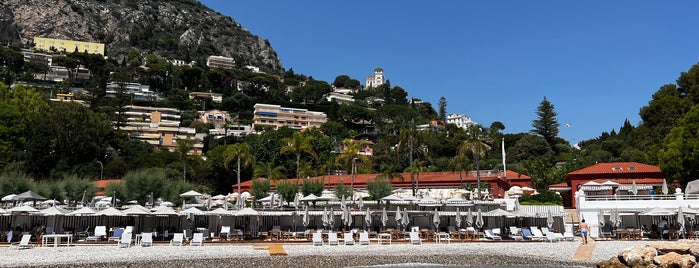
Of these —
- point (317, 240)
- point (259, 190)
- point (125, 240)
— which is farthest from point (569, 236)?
point (259, 190)

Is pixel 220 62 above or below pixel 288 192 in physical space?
above

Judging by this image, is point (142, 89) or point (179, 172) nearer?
point (179, 172)

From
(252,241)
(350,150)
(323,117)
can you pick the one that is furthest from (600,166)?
(323,117)

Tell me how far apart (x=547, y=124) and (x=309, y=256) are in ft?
276

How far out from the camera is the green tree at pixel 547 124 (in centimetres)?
9819

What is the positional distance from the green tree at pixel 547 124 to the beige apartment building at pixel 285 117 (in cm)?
5209

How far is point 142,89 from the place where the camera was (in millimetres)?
139500

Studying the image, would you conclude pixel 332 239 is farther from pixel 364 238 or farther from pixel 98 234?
pixel 98 234

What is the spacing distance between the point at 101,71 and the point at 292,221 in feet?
411

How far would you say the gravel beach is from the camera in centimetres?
2062

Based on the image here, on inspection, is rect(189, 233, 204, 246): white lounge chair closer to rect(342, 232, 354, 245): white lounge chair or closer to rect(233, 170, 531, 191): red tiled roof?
rect(342, 232, 354, 245): white lounge chair

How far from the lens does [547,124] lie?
323 feet

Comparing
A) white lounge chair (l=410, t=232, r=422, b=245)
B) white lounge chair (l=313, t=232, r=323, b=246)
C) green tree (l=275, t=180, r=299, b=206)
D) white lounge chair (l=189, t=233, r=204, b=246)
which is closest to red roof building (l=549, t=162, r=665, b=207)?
white lounge chair (l=410, t=232, r=422, b=245)

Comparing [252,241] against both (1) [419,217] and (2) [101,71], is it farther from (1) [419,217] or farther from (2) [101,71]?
(2) [101,71]
